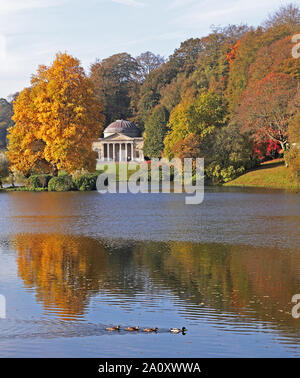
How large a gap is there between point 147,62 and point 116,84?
543 inches

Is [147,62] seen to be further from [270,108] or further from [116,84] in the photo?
[270,108]

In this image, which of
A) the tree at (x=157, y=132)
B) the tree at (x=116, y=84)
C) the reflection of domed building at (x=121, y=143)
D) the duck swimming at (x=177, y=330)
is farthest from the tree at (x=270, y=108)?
the tree at (x=116, y=84)

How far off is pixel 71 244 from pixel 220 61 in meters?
58.8

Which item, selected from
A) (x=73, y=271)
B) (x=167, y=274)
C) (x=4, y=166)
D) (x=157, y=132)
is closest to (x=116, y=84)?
(x=157, y=132)

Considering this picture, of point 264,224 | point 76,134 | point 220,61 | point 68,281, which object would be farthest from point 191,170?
point 68,281

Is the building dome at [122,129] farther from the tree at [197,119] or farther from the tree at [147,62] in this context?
the tree at [197,119]

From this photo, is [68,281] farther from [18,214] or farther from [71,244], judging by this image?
[18,214]

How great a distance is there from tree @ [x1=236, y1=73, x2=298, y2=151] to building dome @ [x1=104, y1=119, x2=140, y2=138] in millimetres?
43488

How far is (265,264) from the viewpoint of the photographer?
15125 millimetres

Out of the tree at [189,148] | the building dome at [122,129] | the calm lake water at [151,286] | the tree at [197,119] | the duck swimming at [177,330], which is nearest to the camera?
the calm lake water at [151,286]

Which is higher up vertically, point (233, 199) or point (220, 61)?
point (220, 61)

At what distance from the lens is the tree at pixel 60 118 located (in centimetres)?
5238

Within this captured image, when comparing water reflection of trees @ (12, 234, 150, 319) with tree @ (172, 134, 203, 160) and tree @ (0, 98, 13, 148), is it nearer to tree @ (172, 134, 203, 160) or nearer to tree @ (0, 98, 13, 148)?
tree @ (172, 134, 203, 160)

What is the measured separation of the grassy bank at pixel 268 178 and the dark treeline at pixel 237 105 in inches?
52.4
